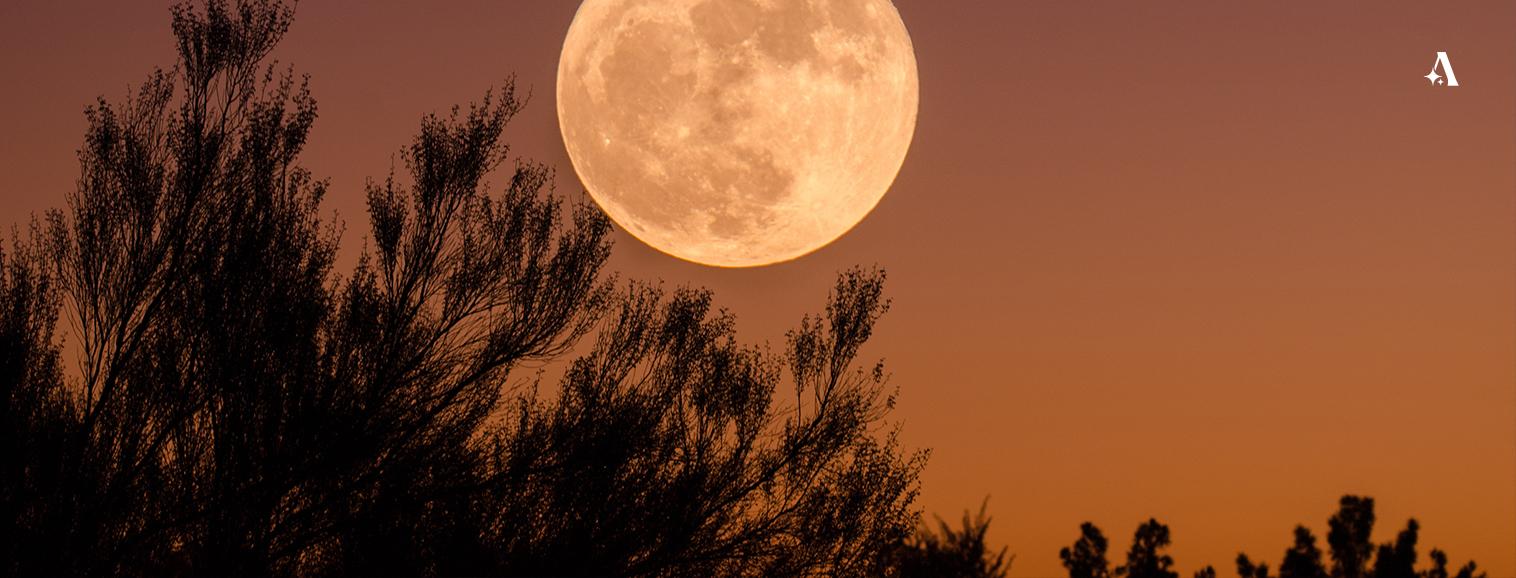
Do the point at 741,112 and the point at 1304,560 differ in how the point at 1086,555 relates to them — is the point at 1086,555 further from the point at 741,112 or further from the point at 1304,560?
the point at 741,112

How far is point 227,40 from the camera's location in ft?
47.9

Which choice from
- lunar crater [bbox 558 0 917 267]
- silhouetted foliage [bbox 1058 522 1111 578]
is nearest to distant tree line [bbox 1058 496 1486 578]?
silhouetted foliage [bbox 1058 522 1111 578]

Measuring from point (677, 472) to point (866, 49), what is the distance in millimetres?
5560

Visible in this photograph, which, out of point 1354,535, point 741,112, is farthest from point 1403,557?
point 741,112

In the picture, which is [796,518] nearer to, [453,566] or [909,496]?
[909,496]

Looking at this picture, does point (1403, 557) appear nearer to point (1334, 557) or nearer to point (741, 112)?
point (1334, 557)

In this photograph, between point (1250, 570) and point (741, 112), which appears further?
point (1250, 570)

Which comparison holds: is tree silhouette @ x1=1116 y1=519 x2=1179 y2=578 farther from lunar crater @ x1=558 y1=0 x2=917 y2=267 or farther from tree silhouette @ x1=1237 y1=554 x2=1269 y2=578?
lunar crater @ x1=558 y1=0 x2=917 y2=267

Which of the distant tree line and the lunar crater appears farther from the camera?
the distant tree line

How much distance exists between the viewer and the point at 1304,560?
38.0 m

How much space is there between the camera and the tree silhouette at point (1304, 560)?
37.8 metres

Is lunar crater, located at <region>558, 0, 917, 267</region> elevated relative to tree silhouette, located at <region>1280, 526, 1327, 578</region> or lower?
lower

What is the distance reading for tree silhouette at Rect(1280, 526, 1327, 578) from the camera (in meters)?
37.8

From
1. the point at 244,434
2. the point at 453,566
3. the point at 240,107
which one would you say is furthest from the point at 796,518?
the point at 240,107
